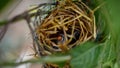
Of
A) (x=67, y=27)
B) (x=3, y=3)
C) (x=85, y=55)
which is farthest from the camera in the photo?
(x=67, y=27)

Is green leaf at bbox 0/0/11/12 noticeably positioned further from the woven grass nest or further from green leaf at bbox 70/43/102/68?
the woven grass nest

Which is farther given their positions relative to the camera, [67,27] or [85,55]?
[67,27]

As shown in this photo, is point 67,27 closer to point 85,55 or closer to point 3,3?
point 85,55

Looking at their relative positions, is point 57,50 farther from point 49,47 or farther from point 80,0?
point 80,0

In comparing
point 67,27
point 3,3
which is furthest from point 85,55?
point 3,3

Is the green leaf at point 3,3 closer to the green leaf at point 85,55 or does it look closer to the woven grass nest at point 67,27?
the green leaf at point 85,55

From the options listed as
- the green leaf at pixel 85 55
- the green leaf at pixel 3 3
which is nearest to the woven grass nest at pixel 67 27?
the green leaf at pixel 85 55

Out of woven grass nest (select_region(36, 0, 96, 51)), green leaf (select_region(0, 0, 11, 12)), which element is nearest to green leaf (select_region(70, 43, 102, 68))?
woven grass nest (select_region(36, 0, 96, 51))

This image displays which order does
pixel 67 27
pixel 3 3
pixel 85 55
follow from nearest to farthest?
pixel 3 3 → pixel 85 55 → pixel 67 27

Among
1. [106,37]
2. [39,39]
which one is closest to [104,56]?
[106,37]
